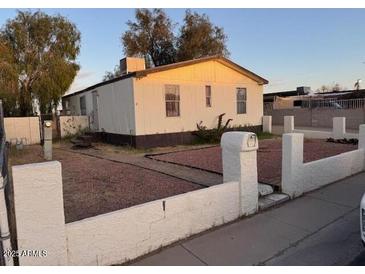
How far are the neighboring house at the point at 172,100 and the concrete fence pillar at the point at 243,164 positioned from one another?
25.7 ft

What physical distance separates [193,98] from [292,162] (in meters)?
8.72

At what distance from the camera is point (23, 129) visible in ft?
53.2

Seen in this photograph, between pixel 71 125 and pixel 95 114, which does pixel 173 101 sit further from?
pixel 71 125

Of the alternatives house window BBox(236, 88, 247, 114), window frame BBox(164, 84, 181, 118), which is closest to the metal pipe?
window frame BBox(164, 84, 181, 118)

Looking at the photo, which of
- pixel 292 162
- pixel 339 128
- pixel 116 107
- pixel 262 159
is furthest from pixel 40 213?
pixel 339 128

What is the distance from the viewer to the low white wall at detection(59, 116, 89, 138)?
54.9 feet

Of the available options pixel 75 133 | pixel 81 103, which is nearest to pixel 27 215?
pixel 75 133

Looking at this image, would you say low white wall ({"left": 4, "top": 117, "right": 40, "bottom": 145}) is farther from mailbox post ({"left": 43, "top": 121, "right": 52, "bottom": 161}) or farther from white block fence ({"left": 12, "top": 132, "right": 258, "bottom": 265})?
white block fence ({"left": 12, "top": 132, "right": 258, "bottom": 265})

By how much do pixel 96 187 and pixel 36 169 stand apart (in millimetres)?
3433

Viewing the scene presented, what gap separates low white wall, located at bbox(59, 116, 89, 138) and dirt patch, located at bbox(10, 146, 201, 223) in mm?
8247

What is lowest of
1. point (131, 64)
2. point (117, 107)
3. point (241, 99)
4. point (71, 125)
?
point (71, 125)

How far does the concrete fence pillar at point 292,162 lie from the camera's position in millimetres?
5656

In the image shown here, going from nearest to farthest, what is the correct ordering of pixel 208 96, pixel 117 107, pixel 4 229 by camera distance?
pixel 4 229 → pixel 117 107 → pixel 208 96
